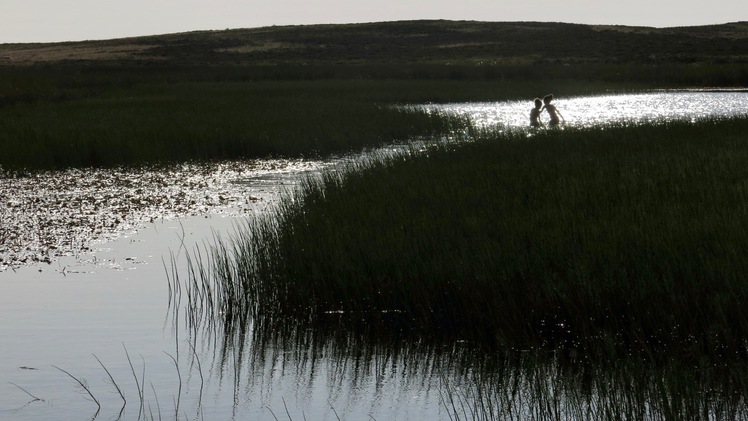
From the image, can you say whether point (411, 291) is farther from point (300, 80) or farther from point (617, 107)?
point (300, 80)

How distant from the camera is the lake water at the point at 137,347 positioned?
22.7 feet

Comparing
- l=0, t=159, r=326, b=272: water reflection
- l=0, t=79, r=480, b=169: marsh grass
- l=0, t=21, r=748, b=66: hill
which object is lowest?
l=0, t=159, r=326, b=272: water reflection

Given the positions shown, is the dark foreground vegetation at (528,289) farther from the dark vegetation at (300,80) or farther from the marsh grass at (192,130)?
the dark vegetation at (300,80)

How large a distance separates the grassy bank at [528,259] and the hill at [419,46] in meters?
62.8

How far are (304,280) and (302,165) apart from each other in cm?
1351

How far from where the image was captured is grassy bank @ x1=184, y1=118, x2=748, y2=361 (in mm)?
7703

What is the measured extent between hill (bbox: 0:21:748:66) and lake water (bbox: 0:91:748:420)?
6284cm

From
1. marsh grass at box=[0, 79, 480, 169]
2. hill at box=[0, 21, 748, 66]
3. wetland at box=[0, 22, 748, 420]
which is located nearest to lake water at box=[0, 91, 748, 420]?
wetland at box=[0, 22, 748, 420]

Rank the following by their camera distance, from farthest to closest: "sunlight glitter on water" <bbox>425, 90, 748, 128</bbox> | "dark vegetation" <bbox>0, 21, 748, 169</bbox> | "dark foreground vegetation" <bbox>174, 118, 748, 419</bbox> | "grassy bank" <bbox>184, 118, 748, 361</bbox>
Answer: "sunlight glitter on water" <bbox>425, 90, 748, 128</bbox>
"dark vegetation" <bbox>0, 21, 748, 169</bbox>
"grassy bank" <bbox>184, 118, 748, 361</bbox>
"dark foreground vegetation" <bbox>174, 118, 748, 419</bbox>

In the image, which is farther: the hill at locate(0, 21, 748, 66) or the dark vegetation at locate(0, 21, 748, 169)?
the hill at locate(0, 21, 748, 66)

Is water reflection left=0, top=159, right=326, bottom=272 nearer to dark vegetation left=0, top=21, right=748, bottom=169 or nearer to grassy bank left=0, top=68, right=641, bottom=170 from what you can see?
grassy bank left=0, top=68, right=641, bottom=170

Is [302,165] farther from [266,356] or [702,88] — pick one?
[702,88]

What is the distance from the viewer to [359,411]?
6.79 metres

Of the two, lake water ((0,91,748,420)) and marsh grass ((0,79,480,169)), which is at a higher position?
marsh grass ((0,79,480,169))
